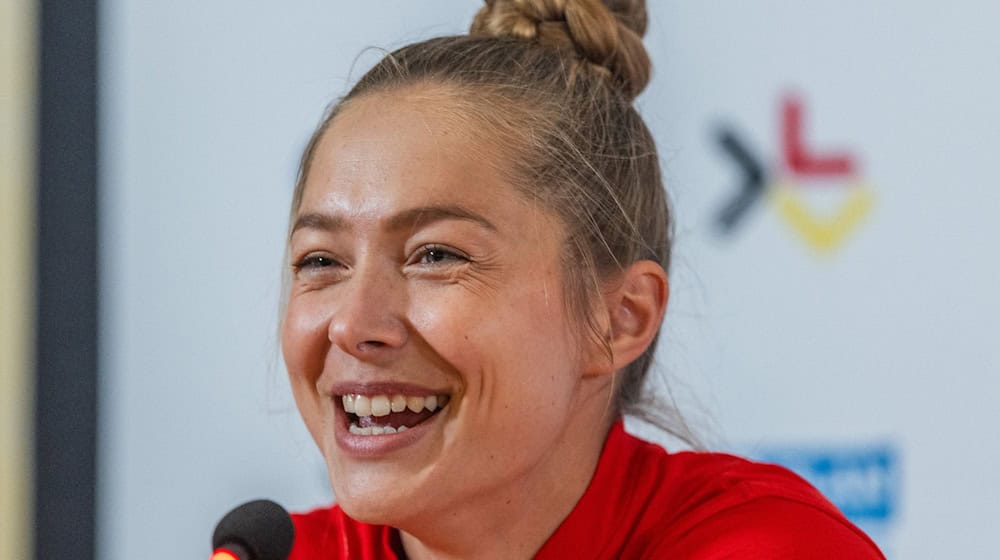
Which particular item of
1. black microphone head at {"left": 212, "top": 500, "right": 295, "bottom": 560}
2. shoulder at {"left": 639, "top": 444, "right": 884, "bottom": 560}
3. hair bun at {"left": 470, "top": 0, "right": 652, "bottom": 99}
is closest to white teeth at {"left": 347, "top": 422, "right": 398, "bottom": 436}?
black microphone head at {"left": 212, "top": 500, "right": 295, "bottom": 560}

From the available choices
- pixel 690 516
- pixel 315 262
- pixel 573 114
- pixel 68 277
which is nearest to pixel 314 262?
pixel 315 262

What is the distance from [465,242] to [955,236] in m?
0.90

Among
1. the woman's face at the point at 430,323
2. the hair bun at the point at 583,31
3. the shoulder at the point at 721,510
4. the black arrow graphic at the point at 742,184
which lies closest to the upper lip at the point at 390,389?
the woman's face at the point at 430,323

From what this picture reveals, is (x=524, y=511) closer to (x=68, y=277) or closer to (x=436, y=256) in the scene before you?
(x=436, y=256)

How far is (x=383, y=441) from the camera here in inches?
39.4

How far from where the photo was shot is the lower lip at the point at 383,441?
999mm

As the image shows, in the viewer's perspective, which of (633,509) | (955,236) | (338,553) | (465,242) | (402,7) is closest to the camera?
(465,242)

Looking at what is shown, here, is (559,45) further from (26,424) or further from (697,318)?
(26,424)

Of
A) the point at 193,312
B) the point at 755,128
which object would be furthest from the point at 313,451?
the point at 755,128

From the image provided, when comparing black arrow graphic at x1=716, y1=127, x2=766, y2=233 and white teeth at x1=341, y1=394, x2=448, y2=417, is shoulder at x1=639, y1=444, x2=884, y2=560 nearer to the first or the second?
white teeth at x1=341, y1=394, x2=448, y2=417

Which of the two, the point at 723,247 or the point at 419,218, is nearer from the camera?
the point at 419,218

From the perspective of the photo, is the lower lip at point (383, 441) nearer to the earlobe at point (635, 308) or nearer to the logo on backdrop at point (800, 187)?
the earlobe at point (635, 308)

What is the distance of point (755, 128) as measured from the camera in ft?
5.68

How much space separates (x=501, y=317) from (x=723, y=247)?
798 millimetres
